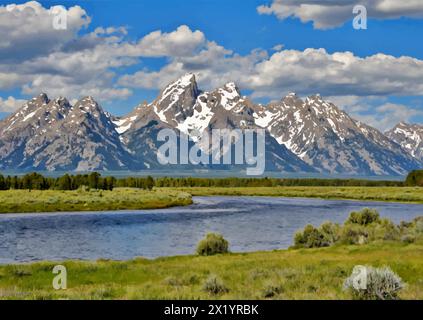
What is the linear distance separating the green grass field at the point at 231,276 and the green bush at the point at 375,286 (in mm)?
528

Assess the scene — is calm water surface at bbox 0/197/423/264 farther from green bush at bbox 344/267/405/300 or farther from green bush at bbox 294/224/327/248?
green bush at bbox 344/267/405/300

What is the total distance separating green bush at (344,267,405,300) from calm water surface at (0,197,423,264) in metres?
30.7

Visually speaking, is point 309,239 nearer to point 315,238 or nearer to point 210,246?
point 315,238

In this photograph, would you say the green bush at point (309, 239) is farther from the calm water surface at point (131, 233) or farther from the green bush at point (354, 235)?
the calm water surface at point (131, 233)

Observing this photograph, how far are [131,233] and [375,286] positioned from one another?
1964 inches

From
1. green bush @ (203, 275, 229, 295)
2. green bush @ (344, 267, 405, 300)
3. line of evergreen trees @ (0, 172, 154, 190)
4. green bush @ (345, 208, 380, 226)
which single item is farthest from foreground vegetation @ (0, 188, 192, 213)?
green bush @ (344, 267, 405, 300)

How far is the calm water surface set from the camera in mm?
52125

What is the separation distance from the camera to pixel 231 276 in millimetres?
28797

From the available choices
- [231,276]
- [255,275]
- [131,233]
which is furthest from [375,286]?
[131,233]
